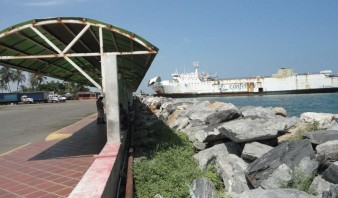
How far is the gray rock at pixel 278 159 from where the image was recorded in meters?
5.98

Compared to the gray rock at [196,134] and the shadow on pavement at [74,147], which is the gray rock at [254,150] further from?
the shadow on pavement at [74,147]

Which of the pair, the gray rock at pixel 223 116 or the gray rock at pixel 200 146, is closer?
the gray rock at pixel 200 146

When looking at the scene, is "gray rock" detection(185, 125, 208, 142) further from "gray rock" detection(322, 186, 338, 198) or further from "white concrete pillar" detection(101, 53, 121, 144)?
"gray rock" detection(322, 186, 338, 198)

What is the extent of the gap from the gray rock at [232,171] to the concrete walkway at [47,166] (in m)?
2.89

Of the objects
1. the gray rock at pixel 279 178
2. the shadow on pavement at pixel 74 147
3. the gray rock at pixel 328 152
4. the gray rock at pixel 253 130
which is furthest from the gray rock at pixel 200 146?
the gray rock at pixel 328 152

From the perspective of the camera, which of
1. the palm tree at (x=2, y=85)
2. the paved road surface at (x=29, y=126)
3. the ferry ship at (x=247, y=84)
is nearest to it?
the paved road surface at (x=29, y=126)

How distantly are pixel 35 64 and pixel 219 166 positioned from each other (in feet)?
22.3

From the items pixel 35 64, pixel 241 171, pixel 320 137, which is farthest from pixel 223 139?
pixel 35 64

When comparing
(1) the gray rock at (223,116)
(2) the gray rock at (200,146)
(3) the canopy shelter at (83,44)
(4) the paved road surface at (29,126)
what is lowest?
(4) the paved road surface at (29,126)

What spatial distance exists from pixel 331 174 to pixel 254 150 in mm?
1848

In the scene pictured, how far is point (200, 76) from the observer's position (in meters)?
74.8

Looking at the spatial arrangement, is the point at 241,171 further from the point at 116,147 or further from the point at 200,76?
the point at 200,76

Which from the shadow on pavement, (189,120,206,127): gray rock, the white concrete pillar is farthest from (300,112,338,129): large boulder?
the shadow on pavement

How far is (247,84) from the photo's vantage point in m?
69.4
